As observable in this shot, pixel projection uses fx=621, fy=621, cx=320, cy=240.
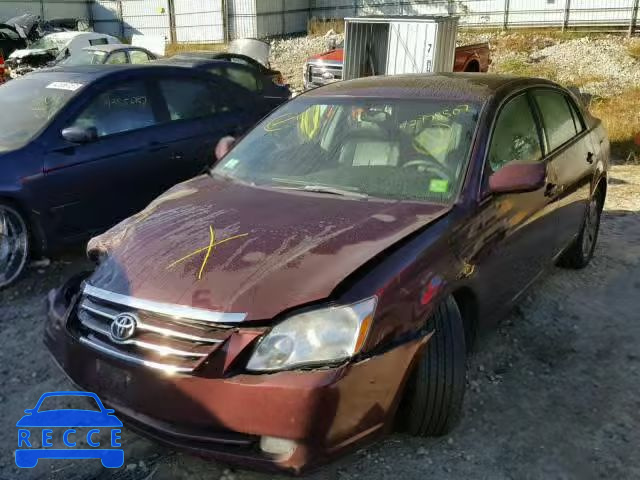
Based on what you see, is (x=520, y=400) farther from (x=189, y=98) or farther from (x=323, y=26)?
(x=323, y=26)

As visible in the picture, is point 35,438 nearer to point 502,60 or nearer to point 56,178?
point 56,178

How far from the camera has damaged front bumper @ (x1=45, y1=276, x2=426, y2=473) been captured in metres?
2.22

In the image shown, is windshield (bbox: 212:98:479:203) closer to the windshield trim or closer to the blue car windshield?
the windshield trim

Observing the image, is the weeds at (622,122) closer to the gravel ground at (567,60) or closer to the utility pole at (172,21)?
the gravel ground at (567,60)

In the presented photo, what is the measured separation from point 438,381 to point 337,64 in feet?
37.5

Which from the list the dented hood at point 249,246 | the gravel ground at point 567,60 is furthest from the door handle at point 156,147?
the gravel ground at point 567,60

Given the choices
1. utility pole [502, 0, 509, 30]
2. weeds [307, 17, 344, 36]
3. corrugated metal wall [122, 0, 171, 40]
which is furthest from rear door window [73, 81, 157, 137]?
corrugated metal wall [122, 0, 171, 40]

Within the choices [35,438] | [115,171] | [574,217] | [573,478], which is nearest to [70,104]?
[115,171]

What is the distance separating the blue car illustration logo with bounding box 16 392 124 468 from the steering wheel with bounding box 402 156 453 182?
77.8 inches

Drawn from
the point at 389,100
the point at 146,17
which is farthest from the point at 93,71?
the point at 146,17

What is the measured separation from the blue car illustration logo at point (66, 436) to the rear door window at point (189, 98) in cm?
338

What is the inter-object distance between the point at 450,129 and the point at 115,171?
119 inches

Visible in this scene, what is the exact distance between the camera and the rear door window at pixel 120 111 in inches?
206

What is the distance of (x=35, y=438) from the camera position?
3.00 m
